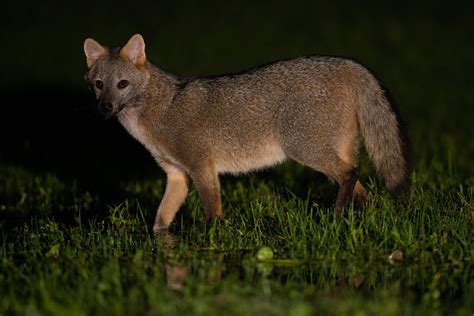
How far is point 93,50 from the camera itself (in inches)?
360

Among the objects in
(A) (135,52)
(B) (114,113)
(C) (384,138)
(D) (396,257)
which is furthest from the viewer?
(A) (135,52)

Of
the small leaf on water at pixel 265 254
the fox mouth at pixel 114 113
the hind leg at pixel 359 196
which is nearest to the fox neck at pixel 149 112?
the fox mouth at pixel 114 113

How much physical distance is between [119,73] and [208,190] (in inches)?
60.2

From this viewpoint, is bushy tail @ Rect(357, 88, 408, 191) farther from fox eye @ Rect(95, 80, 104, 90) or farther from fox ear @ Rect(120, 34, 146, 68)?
fox eye @ Rect(95, 80, 104, 90)

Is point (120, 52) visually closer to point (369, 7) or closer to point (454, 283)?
point (454, 283)

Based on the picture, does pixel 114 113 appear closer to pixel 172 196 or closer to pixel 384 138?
pixel 172 196

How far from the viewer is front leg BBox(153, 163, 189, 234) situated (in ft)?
29.2

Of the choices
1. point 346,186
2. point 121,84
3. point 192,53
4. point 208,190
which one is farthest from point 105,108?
point 192,53

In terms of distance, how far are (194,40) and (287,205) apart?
20356 millimetres

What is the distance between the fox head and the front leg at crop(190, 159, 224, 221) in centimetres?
105

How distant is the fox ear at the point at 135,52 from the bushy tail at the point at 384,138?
235 centimetres

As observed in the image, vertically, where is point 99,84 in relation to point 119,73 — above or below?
below

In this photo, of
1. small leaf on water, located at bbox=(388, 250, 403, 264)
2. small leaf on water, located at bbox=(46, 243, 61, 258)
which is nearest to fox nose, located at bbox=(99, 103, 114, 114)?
small leaf on water, located at bbox=(46, 243, 61, 258)

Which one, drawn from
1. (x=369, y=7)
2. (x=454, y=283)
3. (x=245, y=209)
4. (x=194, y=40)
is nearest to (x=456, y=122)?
(x=245, y=209)
